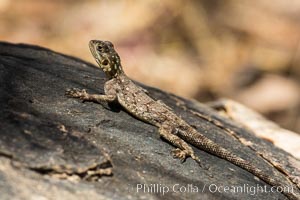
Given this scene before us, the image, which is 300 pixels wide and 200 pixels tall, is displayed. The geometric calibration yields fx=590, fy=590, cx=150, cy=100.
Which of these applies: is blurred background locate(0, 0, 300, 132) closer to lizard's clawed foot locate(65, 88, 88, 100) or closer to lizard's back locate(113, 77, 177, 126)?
lizard's back locate(113, 77, 177, 126)

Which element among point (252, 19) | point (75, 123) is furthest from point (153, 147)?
point (252, 19)

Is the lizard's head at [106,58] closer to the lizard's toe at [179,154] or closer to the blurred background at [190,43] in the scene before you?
the lizard's toe at [179,154]

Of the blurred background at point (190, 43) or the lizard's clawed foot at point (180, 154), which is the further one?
the blurred background at point (190, 43)

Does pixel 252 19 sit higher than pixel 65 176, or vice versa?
pixel 252 19

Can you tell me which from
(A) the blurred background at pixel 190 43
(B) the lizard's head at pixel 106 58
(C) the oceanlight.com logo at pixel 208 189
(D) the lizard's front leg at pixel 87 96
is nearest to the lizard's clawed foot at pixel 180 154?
(C) the oceanlight.com logo at pixel 208 189

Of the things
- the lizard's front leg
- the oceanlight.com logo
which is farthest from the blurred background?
the oceanlight.com logo

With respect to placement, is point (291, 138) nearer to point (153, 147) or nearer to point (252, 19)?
point (153, 147)
